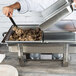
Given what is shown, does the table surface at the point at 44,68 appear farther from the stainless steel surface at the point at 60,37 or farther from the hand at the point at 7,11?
the hand at the point at 7,11

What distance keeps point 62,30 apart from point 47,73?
331mm

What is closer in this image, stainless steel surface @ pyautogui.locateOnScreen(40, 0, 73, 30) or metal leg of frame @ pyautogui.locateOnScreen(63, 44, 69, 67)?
stainless steel surface @ pyautogui.locateOnScreen(40, 0, 73, 30)

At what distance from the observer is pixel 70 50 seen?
125cm

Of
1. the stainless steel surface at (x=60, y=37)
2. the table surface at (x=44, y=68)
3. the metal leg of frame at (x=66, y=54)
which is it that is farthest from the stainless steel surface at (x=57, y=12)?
the table surface at (x=44, y=68)

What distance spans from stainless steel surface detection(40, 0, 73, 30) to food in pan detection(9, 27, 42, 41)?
128 millimetres

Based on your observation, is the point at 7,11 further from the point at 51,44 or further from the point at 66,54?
the point at 66,54

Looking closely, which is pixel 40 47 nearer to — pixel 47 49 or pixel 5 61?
pixel 47 49

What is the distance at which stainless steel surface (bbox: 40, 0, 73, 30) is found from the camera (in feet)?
3.44

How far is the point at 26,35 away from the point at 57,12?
32cm

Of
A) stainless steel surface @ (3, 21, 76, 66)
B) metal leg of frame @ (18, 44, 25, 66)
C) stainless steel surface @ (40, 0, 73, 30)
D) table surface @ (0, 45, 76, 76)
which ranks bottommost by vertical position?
table surface @ (0, 45, 76, 76)

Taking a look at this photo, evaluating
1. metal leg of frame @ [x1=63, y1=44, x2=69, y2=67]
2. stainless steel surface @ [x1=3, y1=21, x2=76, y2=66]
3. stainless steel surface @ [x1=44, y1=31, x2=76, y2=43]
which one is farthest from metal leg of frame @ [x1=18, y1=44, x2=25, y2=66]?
metal leg of frame @ [x1=63, y1=44, x2=69, y2=67]

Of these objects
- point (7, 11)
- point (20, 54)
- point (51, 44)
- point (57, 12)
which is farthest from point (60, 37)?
point (7, 11)

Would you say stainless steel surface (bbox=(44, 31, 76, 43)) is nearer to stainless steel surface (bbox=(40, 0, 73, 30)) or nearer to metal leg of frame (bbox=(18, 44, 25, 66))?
stainless steel surface (bbox=(40, 0, 73, 30))

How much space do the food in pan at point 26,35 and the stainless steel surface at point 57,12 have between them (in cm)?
13
